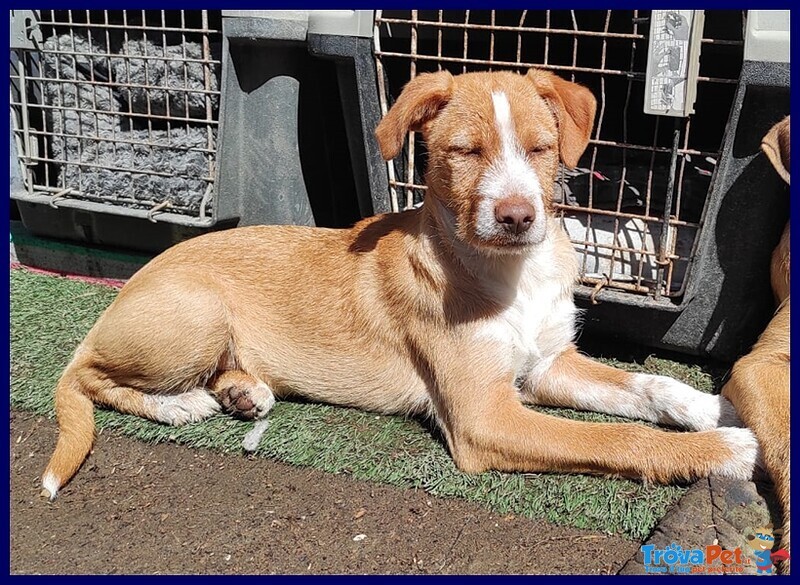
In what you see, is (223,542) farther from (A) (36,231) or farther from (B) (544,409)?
(A) (36,231)

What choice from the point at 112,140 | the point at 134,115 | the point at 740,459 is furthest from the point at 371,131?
the point at 740,459

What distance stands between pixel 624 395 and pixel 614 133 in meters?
2.39

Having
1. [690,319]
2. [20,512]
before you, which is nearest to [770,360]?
[690,319]

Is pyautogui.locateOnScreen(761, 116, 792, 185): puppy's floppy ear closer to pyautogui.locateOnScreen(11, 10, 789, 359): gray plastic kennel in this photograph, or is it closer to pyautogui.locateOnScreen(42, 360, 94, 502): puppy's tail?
pyautogui.locateOnScreen(11, 10, 789, 359): gray plastic kennel

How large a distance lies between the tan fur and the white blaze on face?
1134 mm

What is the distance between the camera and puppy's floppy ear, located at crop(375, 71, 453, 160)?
345cm

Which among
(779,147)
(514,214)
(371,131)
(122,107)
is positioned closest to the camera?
(514,214)

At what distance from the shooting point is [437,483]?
3.49 meters

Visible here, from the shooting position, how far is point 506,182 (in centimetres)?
323

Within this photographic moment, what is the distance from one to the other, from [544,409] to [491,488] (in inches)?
29.1

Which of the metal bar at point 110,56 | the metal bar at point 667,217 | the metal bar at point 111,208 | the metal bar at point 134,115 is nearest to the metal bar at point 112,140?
the metal bar at point 134,115

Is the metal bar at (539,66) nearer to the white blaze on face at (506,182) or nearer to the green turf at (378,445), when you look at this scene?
the white blaze on face at (506,182)

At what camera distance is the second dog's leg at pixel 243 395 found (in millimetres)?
4035

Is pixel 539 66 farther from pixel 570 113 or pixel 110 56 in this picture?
pixel 110 56
